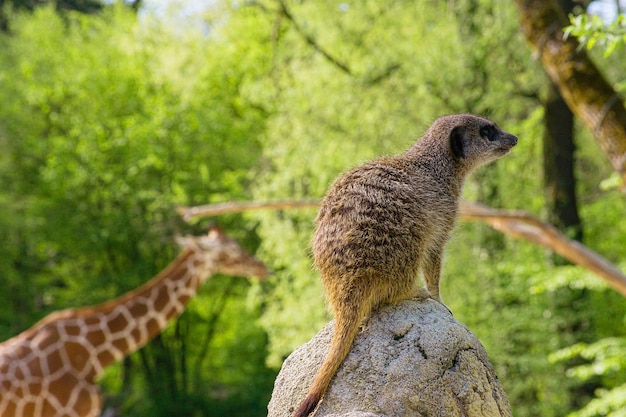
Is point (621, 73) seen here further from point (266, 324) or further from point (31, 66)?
point (31, 66)

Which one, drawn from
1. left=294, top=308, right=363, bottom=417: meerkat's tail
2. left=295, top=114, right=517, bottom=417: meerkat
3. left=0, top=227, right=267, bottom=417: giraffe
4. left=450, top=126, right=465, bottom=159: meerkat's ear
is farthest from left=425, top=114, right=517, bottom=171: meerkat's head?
left=0, top=227, right=267, bottom=417: giraffe

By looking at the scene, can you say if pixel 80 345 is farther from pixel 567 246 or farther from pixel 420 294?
pixel 420 294

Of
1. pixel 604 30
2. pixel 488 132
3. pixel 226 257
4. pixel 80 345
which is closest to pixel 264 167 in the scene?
pixel 226 257

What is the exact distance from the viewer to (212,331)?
2122 centimetres

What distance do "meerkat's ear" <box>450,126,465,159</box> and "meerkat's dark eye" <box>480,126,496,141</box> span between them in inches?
4.3

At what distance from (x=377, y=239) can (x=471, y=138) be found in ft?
3.30

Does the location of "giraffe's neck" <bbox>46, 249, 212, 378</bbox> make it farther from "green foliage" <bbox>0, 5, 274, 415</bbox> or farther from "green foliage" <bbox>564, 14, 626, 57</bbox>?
"green foliage" <bbox>564, 14, 626, 57</bbox>

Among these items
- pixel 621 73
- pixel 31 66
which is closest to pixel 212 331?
pixel 31 66

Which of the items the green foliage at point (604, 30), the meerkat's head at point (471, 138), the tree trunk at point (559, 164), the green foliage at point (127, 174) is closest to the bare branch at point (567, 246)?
the green foliage at point (604, 30)

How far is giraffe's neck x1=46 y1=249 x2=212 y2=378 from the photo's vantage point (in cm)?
961

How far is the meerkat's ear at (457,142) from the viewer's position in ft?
12.8

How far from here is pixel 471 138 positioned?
3959 millimetres

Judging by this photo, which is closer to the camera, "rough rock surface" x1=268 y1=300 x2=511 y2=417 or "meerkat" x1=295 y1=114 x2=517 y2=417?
"rough rock surface" x1=268 y1=300 x2=511 y2=417

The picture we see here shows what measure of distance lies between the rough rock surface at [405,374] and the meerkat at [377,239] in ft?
0.22
